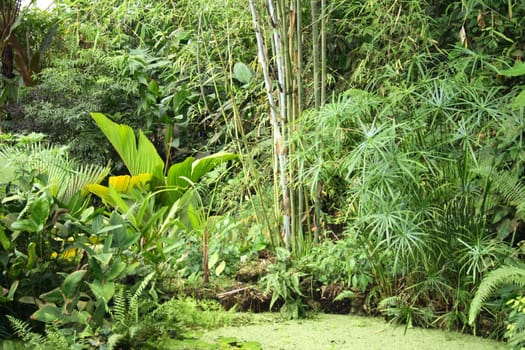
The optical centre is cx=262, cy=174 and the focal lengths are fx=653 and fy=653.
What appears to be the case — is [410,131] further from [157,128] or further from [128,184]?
[157,128]

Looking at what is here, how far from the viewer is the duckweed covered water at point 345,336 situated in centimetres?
254

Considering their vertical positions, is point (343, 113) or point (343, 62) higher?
point (343, 62)

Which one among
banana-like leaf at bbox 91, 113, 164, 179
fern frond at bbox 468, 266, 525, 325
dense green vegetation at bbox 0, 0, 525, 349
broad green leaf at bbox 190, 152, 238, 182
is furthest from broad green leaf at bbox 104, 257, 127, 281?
banana-like leaf at bbox 91, 113, 164, 179

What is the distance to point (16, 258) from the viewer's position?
2592 millimetres

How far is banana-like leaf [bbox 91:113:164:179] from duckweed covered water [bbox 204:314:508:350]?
79.4 inches

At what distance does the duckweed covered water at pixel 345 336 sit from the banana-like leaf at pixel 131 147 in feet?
6.62

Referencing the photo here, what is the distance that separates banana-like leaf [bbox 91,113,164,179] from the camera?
4.64 meters

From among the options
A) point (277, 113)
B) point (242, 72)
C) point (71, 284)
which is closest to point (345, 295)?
point (277, 113)

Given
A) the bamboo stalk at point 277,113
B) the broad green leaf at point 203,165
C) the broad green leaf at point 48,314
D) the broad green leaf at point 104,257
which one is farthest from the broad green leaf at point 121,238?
the broad green leaf at point 203,165

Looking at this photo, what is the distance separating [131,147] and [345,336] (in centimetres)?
253

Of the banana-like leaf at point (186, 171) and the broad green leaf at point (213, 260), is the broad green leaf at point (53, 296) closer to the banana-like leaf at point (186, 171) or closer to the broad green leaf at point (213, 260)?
the broad green leaf at point (213, 260)

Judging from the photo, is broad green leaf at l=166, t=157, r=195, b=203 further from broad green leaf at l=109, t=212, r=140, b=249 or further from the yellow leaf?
broad green leaf at l=109, t=212, r=140, b=249

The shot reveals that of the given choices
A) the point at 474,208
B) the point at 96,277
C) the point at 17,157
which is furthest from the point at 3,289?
the point at 474,208

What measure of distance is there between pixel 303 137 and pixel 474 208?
799 mm
